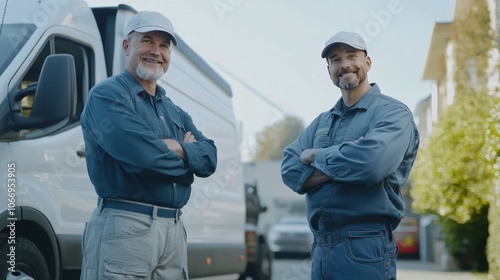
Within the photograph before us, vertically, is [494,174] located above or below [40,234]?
above

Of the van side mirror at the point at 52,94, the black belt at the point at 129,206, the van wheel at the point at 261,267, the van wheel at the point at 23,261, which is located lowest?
the van wheel at the point at 261,267

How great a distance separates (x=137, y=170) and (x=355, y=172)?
110cm

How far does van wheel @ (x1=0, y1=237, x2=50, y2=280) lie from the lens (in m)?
5.10

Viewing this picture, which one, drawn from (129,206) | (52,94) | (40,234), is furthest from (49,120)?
(40,234)

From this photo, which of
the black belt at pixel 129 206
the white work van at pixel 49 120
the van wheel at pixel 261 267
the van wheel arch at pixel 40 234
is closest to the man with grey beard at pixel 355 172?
the black belt at pixel 129 206

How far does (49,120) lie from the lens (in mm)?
4727

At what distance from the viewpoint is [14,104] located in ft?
16.5

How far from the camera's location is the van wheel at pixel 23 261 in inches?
201

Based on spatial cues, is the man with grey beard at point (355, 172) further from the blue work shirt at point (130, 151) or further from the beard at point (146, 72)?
the beard at point (146, 72)

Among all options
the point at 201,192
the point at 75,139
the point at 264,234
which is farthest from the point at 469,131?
the point at 75,139

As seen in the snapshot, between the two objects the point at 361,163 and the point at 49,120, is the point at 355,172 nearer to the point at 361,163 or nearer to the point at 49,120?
the point at 361,163

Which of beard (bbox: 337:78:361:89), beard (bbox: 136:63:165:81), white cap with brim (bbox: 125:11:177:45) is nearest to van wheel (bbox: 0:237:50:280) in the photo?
beard (bbox: 136:63:165:81)

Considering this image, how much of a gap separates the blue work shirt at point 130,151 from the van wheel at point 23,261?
4.13ft

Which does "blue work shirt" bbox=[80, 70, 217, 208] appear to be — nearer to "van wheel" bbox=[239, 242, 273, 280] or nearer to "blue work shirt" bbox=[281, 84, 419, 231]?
"blue work shirt" bbox=[281, 84, 419, 231]
